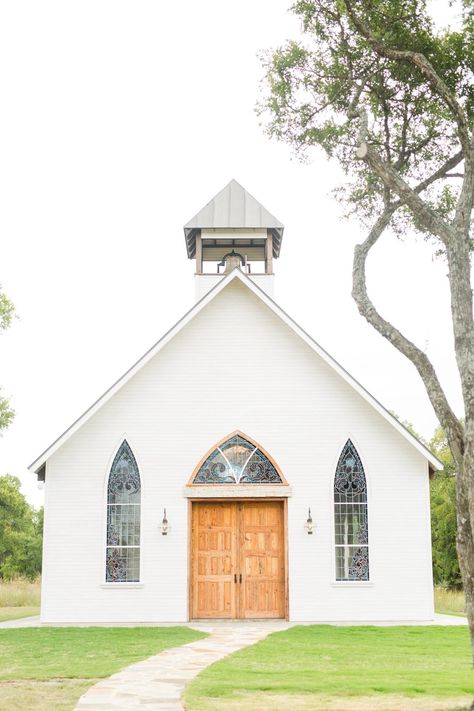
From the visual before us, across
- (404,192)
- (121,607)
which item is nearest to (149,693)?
(404,192)

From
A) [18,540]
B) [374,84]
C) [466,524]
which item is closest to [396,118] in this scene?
[374,84]

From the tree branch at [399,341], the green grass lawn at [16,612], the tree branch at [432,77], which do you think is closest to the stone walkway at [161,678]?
the tree branch at [399,341]

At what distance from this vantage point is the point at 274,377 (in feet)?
56.6

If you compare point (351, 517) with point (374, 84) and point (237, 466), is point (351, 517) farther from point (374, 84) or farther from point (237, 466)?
point (374, 84)

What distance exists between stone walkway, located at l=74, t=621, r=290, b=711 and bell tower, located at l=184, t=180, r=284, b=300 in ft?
26.9

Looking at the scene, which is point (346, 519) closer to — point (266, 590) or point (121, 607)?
point (266, 590)

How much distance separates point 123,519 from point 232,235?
22.6ft

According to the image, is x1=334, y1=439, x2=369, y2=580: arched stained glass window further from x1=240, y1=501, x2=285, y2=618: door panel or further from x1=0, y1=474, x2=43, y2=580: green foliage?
x1=0, y1=474, x2=43, y2=580: green foliage

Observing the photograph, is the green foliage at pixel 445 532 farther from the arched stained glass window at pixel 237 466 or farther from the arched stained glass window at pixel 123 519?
the arched stained glass window at pixel 123 519

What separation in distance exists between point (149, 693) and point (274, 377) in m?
9.22

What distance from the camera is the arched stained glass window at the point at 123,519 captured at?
651 inches

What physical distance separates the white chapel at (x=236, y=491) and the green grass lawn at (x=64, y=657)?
1.29 metres

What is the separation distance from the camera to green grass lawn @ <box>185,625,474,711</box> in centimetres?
820

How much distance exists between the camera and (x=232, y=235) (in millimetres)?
19922
